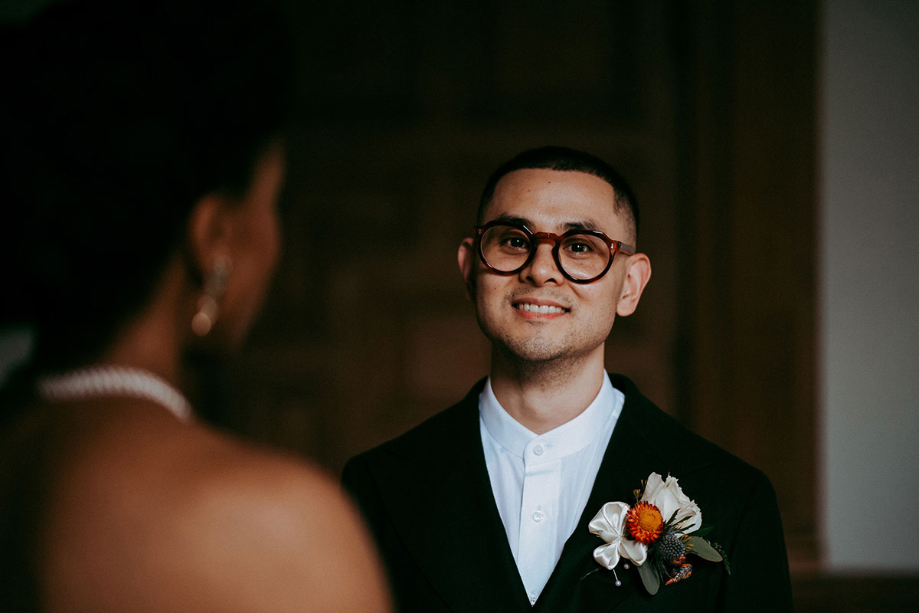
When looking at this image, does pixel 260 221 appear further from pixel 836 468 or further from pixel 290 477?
pixel 836 468

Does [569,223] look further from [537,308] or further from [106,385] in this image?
[106,385]

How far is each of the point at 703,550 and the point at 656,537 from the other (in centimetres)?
8

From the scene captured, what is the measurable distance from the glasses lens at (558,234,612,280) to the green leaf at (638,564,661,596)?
0.52 meters

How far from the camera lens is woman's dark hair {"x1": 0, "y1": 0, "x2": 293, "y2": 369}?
698mm

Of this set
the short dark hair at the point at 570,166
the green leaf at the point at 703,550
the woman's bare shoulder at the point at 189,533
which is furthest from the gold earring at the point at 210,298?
the green leaf at the point at 703,550

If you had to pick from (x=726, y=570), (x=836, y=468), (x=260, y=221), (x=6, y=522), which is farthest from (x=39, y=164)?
(x=836, y=468)

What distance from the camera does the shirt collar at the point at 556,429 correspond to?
4.74 feet

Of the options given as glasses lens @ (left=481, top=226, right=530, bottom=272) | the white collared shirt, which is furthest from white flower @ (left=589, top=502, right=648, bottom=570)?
glasses lens @ (left=481, top=226, right=530, bottom=272)

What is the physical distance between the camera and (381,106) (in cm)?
327

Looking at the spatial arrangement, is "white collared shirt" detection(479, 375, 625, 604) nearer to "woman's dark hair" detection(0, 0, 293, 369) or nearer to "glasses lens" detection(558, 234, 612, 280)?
"glasses lens" detection(558, 234, 612, 280)

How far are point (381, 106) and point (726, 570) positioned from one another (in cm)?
255

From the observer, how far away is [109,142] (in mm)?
699

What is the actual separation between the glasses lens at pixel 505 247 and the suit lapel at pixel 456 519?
33cm

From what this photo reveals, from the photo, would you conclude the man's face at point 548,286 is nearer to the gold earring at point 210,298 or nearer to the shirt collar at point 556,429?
the shirt collar at point 556,429
